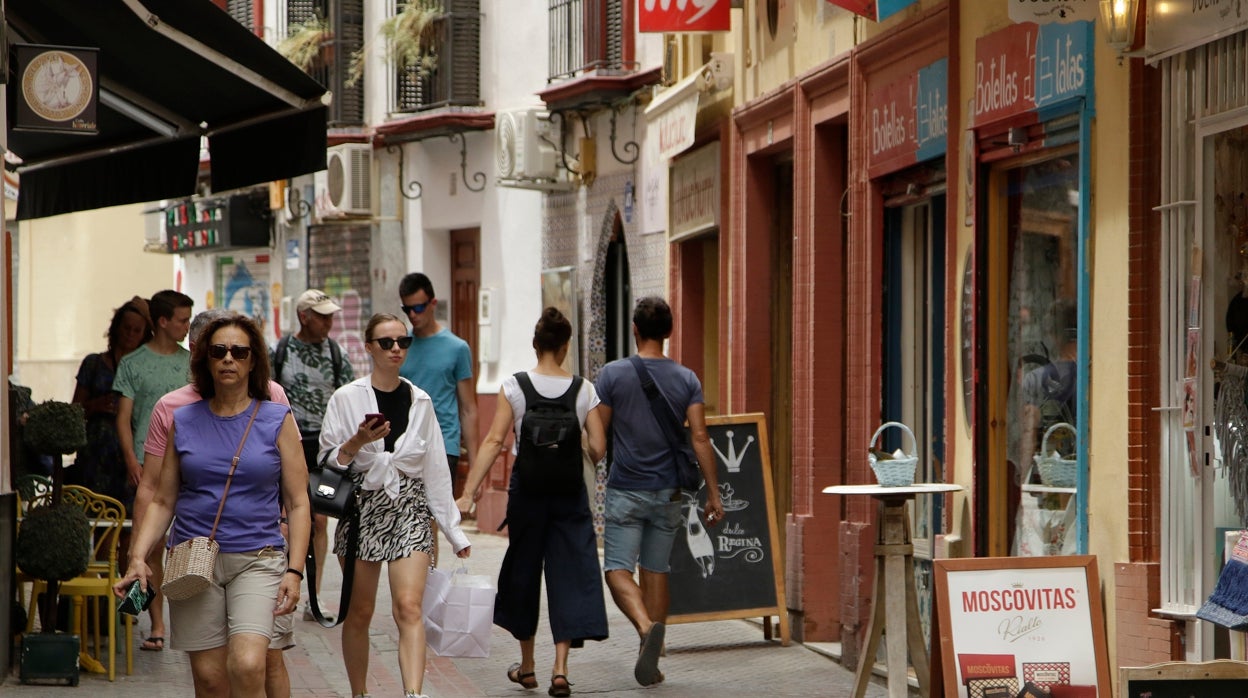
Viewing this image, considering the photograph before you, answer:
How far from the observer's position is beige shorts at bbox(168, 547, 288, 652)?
720 cm

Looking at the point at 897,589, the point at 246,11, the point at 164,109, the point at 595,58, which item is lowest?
the point at 897,589

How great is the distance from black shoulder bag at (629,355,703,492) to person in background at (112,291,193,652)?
7.98 feet

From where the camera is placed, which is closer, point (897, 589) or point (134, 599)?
point (134, 599)

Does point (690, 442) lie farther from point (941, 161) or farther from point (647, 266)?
point (647, 266)

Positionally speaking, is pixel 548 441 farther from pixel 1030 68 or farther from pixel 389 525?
pixel 1030 68

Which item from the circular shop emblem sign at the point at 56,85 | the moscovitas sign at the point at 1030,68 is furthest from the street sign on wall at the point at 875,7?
the circular shop emblem sign at the point at 56,85

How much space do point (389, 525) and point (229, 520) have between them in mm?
1729

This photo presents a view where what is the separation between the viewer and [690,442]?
11148mm

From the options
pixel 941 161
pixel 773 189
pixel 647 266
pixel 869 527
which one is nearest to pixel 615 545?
pixel 869 527

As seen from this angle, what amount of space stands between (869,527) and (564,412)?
2348mm

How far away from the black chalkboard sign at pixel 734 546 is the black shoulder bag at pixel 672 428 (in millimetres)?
1258

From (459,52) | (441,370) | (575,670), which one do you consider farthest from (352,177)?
(575,670)

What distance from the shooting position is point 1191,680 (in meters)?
6.90

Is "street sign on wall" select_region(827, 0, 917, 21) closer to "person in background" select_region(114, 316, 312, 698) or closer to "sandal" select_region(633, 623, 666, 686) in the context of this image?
"sandal" select_region(633, 623, 666, 686)
